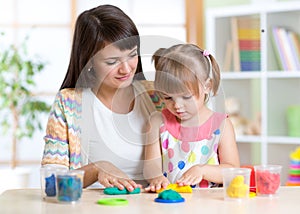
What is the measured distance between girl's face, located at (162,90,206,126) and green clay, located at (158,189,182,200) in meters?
0.26

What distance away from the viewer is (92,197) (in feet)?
5.12

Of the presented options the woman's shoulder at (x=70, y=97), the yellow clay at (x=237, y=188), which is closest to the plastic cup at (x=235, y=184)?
the yellow clay at (x=237, y=188)

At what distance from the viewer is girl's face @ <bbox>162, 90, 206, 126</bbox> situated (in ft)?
5.37

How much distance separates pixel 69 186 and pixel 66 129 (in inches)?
16.8

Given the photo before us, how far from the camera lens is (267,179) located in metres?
1.54

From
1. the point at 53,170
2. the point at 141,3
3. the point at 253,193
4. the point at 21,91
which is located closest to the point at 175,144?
the point at 253,193

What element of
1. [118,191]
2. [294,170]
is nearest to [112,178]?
[118,191]

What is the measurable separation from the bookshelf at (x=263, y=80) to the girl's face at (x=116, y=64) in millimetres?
2058

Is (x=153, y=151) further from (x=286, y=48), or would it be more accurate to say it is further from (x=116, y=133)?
(x=286, y=48)

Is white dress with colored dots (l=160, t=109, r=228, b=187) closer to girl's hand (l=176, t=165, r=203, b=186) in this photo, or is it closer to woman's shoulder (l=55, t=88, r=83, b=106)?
girl's hand (l=176, t=165, r=203, b=186)

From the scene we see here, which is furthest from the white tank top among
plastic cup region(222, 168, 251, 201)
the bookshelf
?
the bookshelf

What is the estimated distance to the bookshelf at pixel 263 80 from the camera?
12.0 feet

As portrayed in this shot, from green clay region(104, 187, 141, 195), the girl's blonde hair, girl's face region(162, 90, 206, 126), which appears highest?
the girl's blonde hair

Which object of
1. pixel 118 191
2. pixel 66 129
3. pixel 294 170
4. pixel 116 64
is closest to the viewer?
pixel 118 191
